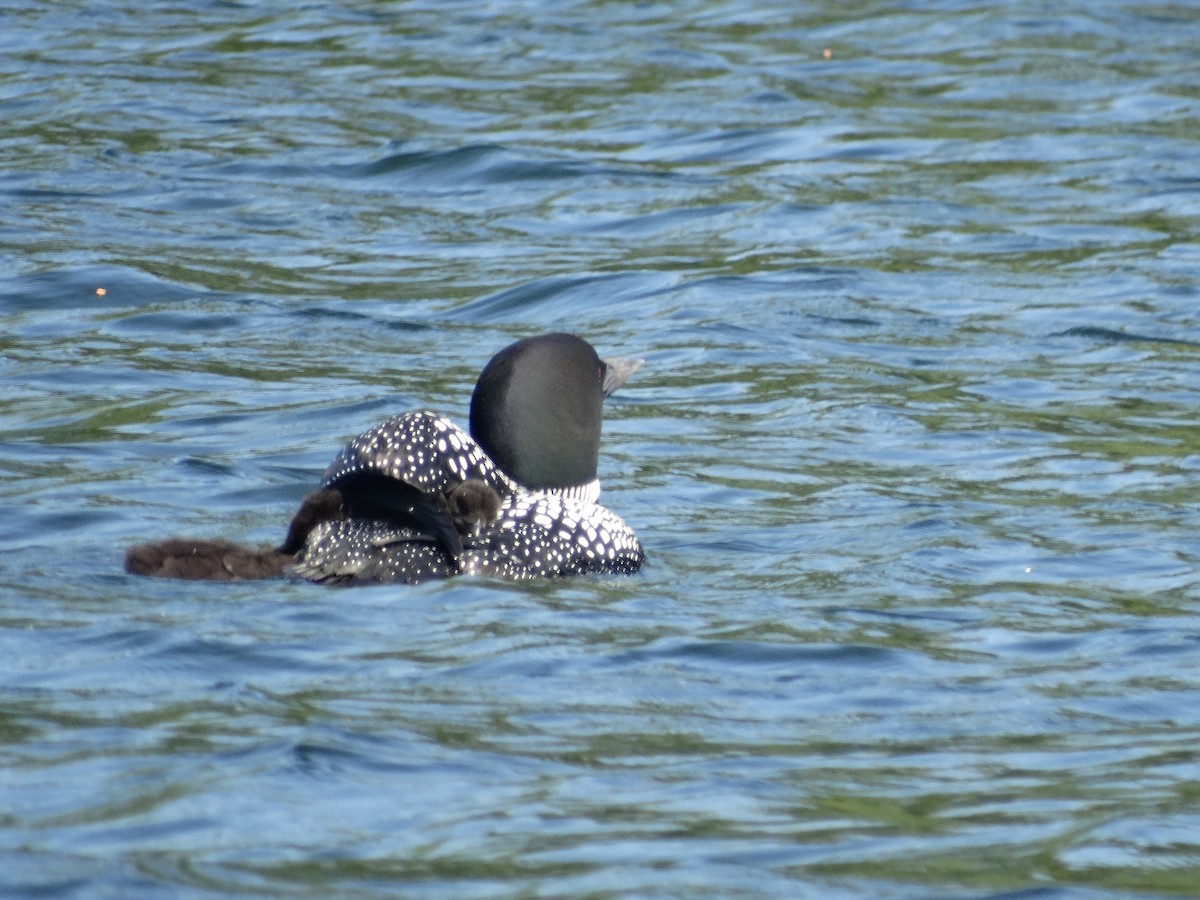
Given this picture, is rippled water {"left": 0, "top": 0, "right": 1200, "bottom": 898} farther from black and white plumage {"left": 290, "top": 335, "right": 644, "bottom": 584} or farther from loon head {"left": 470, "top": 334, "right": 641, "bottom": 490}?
loon head {"left": 470, "top": 334, "right": 641, "bottom": 490}

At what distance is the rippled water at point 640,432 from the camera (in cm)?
408

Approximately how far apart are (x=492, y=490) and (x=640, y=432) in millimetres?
2206

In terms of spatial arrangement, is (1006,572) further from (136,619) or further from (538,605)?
(136,619)

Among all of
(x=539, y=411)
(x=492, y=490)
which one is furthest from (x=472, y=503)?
(x=539, y=411)

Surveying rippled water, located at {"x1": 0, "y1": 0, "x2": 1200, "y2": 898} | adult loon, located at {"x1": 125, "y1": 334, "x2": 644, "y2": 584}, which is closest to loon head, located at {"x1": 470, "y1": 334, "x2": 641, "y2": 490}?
adult loon, located at {"x1": 125, "y1": 334, "x2": 644, "y2": 584}

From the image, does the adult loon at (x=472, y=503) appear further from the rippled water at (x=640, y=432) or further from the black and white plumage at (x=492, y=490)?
the rippled water at (x=640, y=432)

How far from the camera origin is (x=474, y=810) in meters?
4.08

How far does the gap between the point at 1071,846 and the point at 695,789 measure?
69 cm

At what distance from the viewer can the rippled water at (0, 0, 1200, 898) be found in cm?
408

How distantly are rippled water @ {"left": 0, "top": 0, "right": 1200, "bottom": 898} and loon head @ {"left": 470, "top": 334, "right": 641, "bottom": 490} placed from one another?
0.43 metres

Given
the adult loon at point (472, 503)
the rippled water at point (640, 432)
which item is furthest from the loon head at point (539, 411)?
the rippled water at point (640, 432)

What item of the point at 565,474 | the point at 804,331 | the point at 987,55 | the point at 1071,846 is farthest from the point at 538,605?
the point at 987,55

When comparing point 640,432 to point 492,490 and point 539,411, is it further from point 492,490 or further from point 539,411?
point 492,490

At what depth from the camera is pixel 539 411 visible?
6270mm
